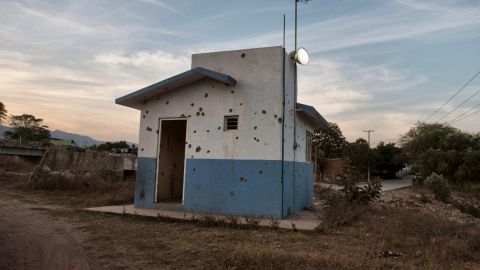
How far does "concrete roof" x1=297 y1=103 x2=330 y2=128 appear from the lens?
1097 cm

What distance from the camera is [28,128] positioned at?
260 ft

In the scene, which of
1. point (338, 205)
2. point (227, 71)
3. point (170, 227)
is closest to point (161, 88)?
point (227, 71)

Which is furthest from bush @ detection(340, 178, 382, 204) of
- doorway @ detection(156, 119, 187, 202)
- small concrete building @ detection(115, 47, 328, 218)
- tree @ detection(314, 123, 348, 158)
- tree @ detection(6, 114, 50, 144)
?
tree @ detection(6, 114, 50, 144)

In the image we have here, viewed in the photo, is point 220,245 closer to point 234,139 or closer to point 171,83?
point 234,139

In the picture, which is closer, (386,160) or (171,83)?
(171,83)

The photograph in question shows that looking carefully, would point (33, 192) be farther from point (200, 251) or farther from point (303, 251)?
point (303, 251)

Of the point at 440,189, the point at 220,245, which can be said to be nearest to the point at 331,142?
the point at 440,189

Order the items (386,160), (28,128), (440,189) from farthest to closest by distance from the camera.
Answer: (28,128), (386,160), (440,189)

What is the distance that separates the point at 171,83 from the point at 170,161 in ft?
10.0

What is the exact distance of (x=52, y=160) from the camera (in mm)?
28375

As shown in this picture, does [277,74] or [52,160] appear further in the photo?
[52,160]

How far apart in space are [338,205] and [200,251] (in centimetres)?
484

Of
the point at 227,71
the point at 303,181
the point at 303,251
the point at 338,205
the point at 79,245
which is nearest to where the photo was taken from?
the point at 303,251

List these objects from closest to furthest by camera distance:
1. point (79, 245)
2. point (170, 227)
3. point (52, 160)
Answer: point (79, 245) < point (170, 227) < point (52, 160)
